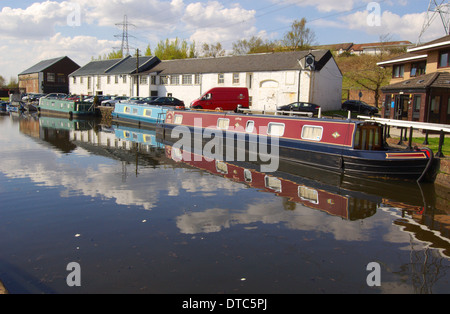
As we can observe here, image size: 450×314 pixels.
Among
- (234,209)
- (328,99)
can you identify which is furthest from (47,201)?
(328,99)

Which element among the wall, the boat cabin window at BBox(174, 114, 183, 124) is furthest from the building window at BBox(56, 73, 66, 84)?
the boat cabin window at BBox(174, 114, 183, 124)

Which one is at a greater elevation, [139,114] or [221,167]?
[139,114]

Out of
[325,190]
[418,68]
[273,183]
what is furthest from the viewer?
[418,68]

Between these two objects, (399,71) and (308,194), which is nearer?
(308,194)

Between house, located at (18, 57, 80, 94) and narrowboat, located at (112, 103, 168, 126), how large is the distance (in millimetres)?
44687

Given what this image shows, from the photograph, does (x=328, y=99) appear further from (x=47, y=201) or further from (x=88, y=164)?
(x=47, y=201)

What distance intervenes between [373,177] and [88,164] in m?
11.1

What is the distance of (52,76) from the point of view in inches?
2746

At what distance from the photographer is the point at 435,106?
21.2 m

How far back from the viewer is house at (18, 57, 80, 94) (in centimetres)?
6903

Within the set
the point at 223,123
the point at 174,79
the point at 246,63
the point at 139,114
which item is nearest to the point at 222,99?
the point at 139,114

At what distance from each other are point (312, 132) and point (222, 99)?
15.1 m

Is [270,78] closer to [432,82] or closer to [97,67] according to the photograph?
[432,82]

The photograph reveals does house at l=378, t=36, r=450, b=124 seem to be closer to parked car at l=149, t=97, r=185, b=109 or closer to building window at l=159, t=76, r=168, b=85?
parked car at l=149, t=97, r=185, b=109
